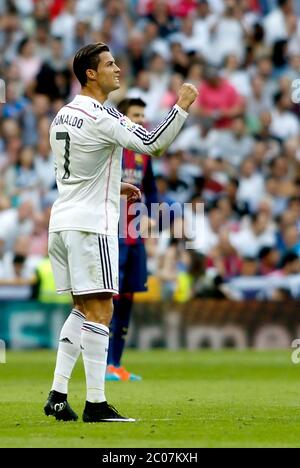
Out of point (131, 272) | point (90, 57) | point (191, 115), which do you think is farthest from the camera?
point (191, 115)

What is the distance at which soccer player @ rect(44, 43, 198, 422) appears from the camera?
8.41 meters

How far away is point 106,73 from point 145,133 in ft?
1.97

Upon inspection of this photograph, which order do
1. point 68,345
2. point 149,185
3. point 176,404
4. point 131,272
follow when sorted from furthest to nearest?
1. point 131,272
2. point 149,185
3. point 176,404
4. point 68,345

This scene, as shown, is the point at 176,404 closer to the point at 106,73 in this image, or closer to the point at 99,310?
the point at 99,310

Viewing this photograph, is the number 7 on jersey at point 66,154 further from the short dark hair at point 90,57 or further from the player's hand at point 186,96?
the player's hand at point 186,96

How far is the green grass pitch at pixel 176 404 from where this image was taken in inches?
296

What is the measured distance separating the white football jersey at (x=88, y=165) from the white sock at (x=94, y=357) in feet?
2.13

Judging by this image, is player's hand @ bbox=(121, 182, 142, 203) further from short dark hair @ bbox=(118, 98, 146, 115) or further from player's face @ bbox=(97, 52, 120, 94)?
short dark hair @ bbox=(118, 98, 146, 115)

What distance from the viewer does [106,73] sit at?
342 inches

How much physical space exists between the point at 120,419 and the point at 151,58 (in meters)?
14.3

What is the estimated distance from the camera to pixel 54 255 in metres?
8.77

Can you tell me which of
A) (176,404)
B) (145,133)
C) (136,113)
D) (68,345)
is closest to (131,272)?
(136,113)

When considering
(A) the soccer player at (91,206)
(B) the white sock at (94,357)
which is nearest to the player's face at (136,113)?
(A) the soccer player at (91,206)
